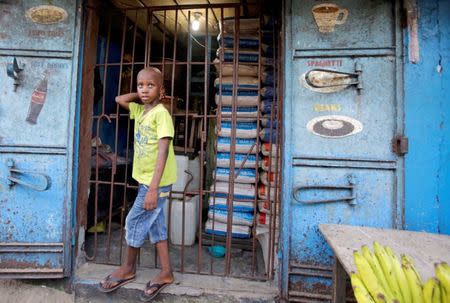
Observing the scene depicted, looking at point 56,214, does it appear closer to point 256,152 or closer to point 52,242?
point 52,242

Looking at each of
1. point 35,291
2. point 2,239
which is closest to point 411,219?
point 35,291

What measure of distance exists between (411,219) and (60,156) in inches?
127

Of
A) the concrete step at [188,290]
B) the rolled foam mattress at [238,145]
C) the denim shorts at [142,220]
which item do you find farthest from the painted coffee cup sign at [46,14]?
the concrete step at [188,290]

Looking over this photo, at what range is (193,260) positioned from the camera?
3.33 m

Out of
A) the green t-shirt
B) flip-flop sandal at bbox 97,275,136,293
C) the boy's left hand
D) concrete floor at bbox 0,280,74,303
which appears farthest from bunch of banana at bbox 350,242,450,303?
concrete floor at bbox 0,280,74,303

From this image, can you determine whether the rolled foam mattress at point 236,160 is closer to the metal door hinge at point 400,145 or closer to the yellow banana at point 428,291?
the metal door hinge at point 400,145

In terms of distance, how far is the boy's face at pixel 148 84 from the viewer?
254 centimetres

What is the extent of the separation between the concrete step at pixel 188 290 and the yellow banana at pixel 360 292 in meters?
1.43

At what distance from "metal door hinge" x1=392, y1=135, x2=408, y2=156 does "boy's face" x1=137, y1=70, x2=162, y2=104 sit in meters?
2.11

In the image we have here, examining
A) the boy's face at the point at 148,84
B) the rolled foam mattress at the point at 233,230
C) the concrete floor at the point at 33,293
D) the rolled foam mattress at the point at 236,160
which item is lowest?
the concrete floor at the point at 33,293

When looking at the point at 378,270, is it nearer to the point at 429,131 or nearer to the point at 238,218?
the point at 429,131

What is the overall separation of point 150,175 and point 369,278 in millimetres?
1830

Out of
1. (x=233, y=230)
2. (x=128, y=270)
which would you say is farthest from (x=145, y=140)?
(x=233, y=230)

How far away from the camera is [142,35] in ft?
15.7
